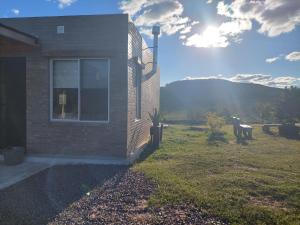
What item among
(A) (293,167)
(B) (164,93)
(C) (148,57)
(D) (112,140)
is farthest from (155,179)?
(B) (164,93)

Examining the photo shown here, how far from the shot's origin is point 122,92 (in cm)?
768

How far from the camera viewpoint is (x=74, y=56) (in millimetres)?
7754

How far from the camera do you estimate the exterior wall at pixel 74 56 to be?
7.67 m

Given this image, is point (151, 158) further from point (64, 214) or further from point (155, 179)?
point (64, 214)

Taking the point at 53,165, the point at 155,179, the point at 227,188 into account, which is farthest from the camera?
the point at 53,165

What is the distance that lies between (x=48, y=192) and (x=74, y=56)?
3.84 meters

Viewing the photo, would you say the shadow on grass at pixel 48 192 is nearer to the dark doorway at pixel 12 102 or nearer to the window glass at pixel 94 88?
the window glass at pixel 94 88

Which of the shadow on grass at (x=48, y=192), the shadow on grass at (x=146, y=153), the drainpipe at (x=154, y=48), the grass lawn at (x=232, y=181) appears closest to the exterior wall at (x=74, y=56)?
the shadow on grass at (x=48, y=192)

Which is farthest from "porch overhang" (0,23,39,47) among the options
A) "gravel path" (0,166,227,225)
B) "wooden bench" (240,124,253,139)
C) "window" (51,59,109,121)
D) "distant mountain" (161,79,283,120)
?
"distant mountain" (161,79,283,120)

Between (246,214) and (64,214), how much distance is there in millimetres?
2779

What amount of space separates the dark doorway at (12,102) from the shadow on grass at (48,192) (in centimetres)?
203

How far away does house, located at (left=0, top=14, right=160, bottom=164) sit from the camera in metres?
7.69

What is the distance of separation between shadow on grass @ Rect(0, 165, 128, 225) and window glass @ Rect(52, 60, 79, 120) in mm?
1561

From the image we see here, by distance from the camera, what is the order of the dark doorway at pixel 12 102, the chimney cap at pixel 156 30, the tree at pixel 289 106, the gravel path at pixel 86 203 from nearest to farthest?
the gravel path at pixel 86 203 < the dark doorway at pixel 12 102 < the chimney cap at pixel 156 30 < the tree at pixel 289 106
